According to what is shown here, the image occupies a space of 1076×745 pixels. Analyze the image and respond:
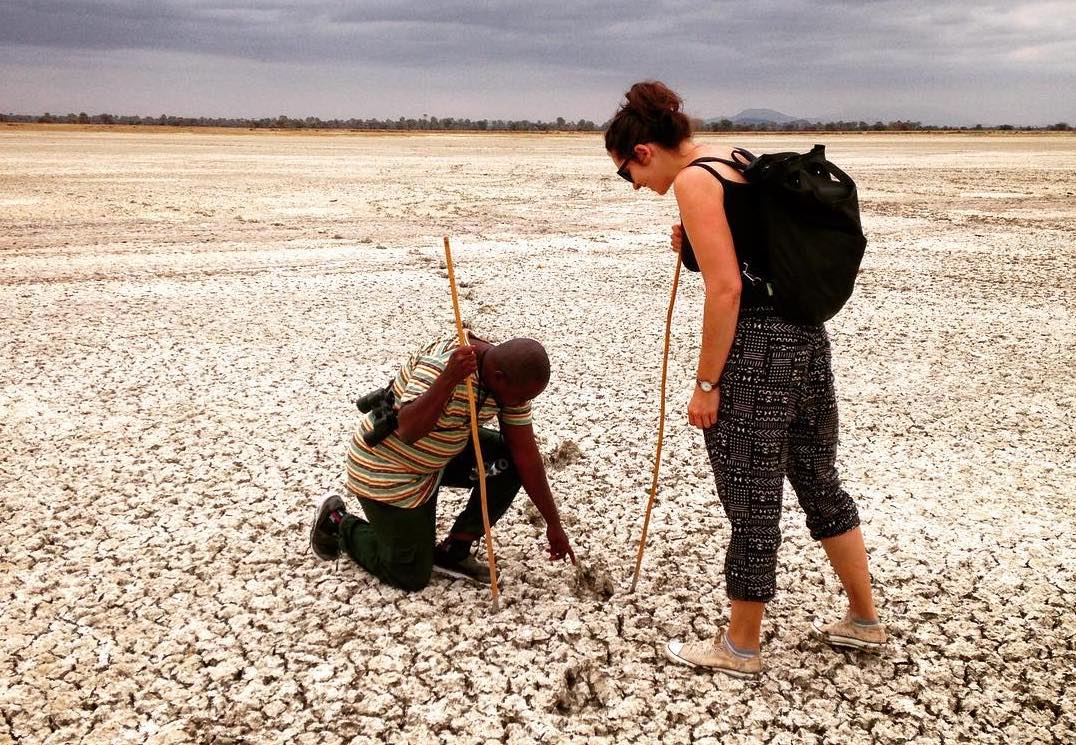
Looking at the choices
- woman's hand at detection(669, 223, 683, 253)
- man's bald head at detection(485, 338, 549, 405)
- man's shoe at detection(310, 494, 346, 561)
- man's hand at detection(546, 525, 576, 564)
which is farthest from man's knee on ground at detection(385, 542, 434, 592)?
woman's hand at detection(669, 223, 683, 253)

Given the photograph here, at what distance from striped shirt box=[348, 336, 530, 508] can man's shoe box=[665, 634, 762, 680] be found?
0.89m

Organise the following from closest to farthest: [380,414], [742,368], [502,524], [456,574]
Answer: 1. [742,368]
2. [380,414]
3. [456,574]
4. [502,524]

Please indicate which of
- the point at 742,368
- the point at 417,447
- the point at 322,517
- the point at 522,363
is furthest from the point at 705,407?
the point at 322,517

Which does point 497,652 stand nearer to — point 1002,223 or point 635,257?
point 635,257

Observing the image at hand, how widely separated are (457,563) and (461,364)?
103 cm

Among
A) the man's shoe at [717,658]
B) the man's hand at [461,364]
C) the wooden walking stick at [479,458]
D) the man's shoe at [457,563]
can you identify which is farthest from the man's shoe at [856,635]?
the man's hand at [461,364]

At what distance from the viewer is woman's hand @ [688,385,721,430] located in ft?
7.01

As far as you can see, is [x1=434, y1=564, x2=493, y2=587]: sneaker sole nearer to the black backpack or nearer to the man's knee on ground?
the man's knee on ground

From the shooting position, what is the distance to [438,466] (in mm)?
2744

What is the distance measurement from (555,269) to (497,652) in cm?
640

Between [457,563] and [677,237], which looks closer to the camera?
[677,237]

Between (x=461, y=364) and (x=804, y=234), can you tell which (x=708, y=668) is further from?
(x=804, y=234)

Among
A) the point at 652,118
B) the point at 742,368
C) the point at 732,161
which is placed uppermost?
the point at 652,118

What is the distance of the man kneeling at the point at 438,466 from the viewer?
2.45 metres
